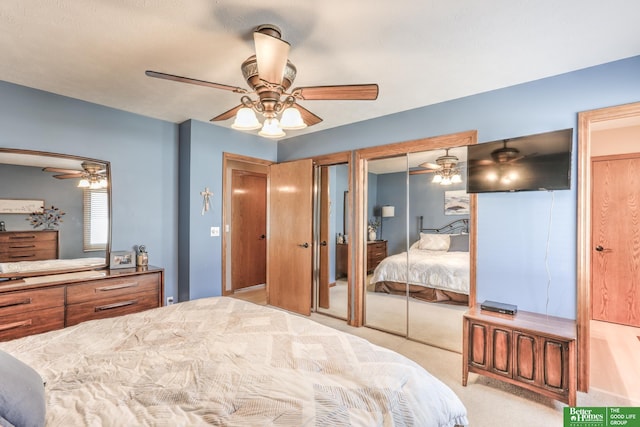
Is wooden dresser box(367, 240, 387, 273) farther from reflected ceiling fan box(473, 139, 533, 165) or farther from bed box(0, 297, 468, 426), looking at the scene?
bed box(0, 297, 468, 426)

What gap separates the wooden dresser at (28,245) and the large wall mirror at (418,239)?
318 cm

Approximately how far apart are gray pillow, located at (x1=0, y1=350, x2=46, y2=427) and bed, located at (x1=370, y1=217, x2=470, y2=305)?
3.12 metres

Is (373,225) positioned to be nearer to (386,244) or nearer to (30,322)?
(386,244)

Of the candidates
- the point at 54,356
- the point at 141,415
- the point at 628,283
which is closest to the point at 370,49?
the point at 141,415

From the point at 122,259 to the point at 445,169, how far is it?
3578mm

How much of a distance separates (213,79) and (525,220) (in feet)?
9.64

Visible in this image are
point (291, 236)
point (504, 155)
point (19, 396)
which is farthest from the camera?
point (291, 236)

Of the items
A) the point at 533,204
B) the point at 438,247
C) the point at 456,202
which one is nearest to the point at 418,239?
the point at 438,247

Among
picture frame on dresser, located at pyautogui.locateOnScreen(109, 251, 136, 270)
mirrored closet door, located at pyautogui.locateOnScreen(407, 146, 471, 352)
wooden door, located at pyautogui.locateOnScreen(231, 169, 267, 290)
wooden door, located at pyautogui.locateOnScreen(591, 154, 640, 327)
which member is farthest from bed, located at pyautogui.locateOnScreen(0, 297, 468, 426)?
wooden door, located at pyautogui.locateOnScreen(591, 154, 640, 327)

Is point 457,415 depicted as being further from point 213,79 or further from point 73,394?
point 213,79

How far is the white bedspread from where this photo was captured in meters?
3.10

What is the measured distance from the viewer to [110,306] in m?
2.84

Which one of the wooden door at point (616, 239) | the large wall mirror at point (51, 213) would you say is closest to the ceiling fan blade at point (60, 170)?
the large wall mirror at point (51, 213)

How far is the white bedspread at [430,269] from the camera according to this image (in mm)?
3104
